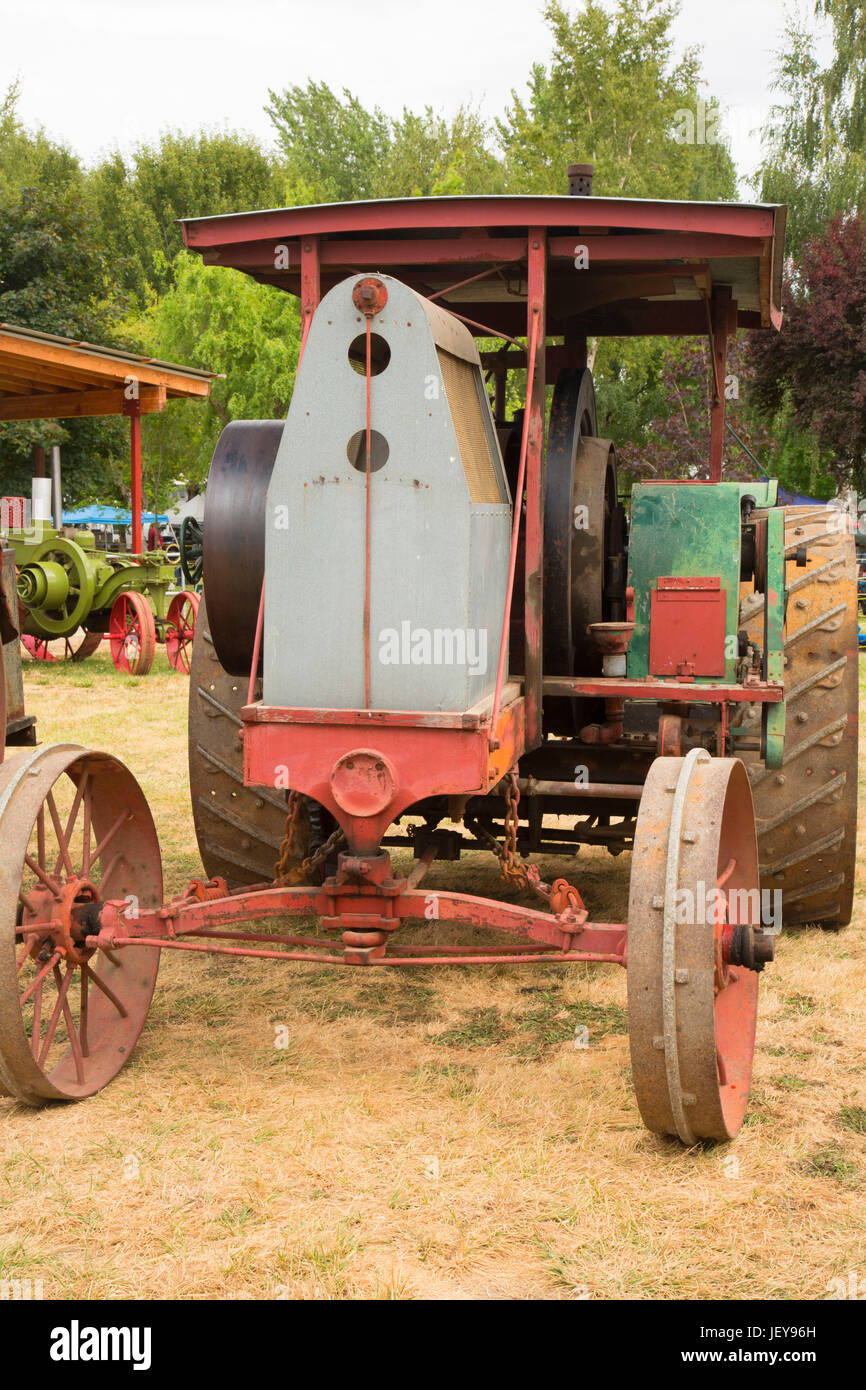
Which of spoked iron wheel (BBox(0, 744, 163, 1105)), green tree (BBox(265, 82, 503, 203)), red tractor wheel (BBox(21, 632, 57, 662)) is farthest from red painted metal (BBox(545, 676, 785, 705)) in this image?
green tree (BBox(265, 82, 503, 203))

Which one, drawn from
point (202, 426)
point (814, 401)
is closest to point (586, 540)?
point (814, 401)

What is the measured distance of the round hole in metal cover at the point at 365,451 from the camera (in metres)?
3.33

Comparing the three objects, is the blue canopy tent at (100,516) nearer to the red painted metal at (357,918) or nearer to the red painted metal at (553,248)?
the red painted metal at (553,248)

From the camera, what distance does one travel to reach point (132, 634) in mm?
13781

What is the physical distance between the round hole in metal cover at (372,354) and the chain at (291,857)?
1172 mm

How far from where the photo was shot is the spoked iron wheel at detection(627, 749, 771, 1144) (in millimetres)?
2943

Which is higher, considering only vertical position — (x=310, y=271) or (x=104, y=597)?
(x=310, y=271)

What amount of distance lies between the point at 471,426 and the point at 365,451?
401mm

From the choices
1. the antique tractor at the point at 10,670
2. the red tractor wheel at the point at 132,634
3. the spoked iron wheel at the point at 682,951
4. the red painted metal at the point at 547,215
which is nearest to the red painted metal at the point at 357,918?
the spoked iron wheel at the point at 682,951

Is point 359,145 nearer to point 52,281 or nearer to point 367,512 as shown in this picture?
point 52,281

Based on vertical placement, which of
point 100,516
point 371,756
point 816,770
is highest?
point 100,516

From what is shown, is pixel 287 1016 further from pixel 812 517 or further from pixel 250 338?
pixel 250 338

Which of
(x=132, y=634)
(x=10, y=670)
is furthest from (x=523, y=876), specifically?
(x=132, y=634)

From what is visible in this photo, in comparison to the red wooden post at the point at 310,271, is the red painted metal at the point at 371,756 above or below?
below
